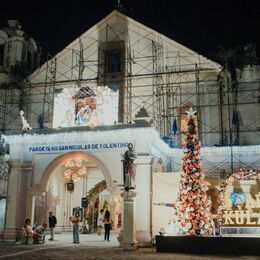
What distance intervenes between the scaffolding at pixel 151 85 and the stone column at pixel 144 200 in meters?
6.05

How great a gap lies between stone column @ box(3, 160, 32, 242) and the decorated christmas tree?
28.0ft

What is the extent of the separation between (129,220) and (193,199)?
3031 mm

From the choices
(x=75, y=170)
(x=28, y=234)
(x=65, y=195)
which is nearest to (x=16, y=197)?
(x=28, y=234)

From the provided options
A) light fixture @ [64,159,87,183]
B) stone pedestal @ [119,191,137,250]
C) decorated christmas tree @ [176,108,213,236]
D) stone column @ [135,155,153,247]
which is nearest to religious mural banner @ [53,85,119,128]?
light fixture @ [64,159,87,183]

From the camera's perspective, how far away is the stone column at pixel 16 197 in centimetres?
2084

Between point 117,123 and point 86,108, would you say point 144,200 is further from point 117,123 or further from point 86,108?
point 86,108

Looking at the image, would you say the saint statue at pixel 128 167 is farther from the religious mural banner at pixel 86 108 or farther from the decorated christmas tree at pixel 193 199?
the religious mural banner at pixel 86 108

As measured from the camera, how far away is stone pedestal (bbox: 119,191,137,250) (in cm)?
1767

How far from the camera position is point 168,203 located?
2025 cm

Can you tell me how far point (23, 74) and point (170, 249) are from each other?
18506 millimetres

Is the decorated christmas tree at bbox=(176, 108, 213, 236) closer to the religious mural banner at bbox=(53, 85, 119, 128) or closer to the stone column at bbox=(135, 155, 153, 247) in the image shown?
the stone column at bbox=(135, 155, 153, 247)

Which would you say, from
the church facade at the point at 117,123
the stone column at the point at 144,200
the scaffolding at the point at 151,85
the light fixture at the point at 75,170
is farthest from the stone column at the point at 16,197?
the stone column at the point at 144,200

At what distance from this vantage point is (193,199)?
16.9 m

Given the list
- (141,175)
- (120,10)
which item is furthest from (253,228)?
(120,10)
